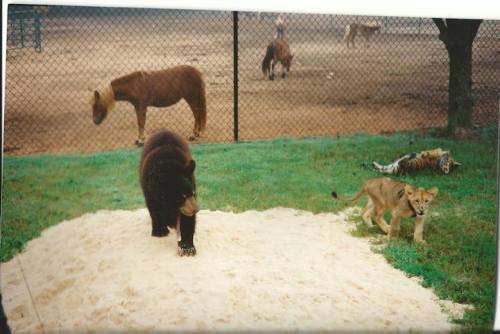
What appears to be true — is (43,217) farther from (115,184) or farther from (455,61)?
(455,61)

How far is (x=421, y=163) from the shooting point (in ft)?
13.0

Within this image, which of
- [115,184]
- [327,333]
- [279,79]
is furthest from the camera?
[279,79]

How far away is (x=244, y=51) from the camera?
404cm

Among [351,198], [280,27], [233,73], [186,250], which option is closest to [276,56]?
[280,27]

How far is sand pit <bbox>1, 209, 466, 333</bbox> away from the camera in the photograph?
3.54m

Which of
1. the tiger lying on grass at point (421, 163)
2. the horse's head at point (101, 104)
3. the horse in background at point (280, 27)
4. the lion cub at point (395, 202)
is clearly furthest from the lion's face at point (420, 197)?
the horse's head at point (101, 104)

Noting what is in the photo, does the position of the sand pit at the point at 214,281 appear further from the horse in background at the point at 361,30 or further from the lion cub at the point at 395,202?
the horse in background at the point at 361,30

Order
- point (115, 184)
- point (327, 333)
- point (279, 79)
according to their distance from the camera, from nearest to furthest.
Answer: point (327, 333) → point (115, 184) → point (279, 79)

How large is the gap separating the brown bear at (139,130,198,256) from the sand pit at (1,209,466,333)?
9 cm

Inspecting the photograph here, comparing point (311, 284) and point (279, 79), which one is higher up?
point (279, 79)

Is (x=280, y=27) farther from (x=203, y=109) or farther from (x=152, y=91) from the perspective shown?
(x=152, y=91)

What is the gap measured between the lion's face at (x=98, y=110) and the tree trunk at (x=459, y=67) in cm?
222

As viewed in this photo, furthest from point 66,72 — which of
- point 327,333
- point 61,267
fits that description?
point 327,333

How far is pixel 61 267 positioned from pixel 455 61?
113 inches
